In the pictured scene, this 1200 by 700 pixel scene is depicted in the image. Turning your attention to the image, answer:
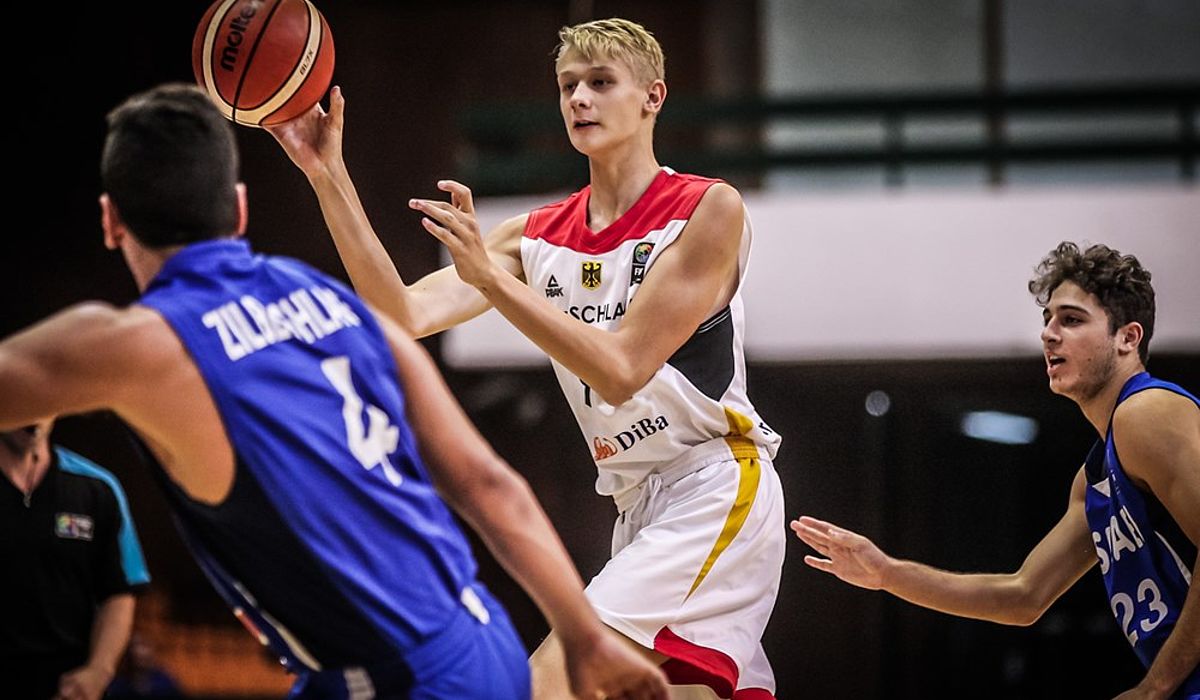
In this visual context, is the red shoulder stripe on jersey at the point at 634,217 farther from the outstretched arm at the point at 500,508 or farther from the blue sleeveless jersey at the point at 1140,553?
the outstretched arm at the point at 500,508

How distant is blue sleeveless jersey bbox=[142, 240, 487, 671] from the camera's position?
2.20m

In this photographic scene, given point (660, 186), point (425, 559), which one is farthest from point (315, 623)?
point (660, 186)

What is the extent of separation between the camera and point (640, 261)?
152 inches

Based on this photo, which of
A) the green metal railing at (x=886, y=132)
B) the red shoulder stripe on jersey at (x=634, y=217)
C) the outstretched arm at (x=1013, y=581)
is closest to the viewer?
the red shoulder stripe on jersey at (x=634, y=217)

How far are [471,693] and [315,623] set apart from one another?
0.27 meters

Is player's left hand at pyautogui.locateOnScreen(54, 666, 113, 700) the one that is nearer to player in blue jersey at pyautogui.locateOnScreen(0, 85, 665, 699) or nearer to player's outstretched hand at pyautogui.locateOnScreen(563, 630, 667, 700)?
player in blue jersey at pyautogui.locateOnScreen(0, 85, 665, 699)

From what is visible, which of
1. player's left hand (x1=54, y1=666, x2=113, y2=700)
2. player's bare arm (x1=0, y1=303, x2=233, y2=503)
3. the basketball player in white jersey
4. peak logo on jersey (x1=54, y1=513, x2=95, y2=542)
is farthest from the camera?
peak logo on jersey (x1=54, y1=513, x2=95, y2=542)

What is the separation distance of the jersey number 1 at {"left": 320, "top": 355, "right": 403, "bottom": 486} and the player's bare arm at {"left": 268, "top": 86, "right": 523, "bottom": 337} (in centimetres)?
152

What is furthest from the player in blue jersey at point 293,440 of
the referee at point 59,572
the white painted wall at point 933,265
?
the white painted wall at point 933,265

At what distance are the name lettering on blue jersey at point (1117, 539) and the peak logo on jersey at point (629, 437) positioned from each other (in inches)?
48.2

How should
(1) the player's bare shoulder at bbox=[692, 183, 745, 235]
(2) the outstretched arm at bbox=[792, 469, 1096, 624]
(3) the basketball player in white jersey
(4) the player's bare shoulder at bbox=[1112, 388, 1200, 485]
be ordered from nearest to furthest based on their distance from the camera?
1. (3) the basketball player in white jersey
2. (4) the player's bare shoulder at bbox=[1112, 388, 1200, 485]
3. (1) the player's bare shoulder at bbox=[692, 183, 745, 235]
4. (2) the outstretched arm at bbox=[792, 469, 1096, 624]

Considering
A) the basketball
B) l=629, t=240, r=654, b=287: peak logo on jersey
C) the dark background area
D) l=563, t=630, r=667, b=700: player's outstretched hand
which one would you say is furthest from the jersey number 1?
the dark background area

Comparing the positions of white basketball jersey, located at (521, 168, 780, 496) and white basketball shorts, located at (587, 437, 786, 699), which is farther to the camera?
white basketball jersey, located at (521, 168, 780, 496)

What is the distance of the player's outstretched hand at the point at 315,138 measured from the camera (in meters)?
3.92
